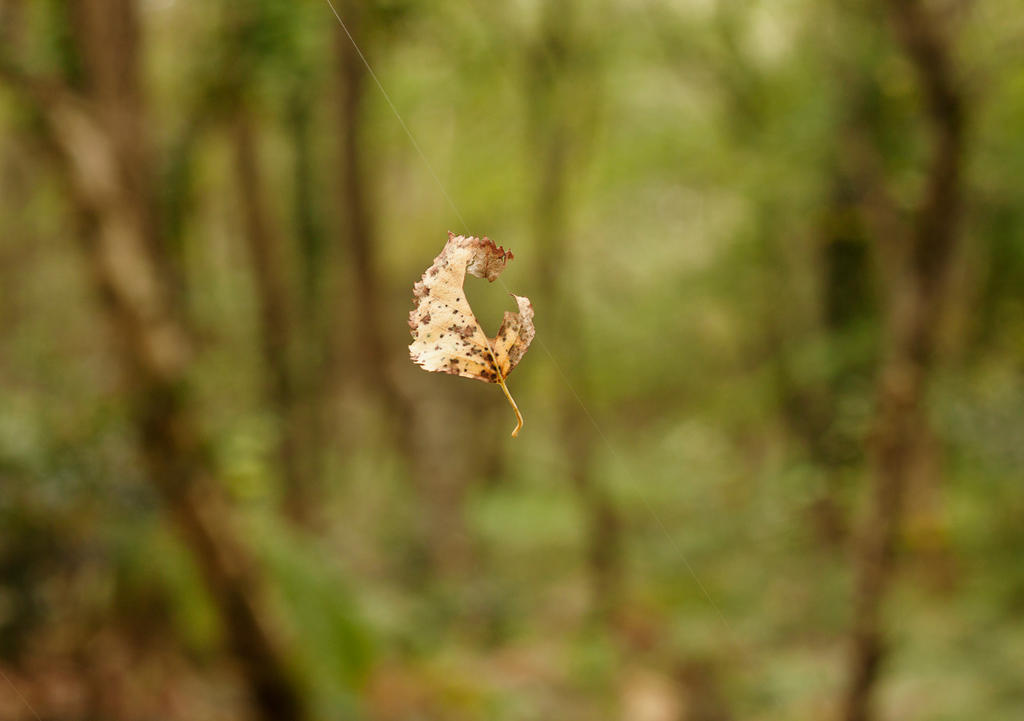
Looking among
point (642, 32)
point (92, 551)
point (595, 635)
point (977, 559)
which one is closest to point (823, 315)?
point (977, 559)

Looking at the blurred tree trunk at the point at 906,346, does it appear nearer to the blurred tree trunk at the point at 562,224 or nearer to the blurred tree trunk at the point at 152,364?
the blurred tree trunk at the point at 152,364

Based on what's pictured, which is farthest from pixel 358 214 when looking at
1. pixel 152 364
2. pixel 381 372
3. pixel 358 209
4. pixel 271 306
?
pixel 152 364

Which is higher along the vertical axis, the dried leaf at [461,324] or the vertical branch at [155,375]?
the vertical branch at [155,375]

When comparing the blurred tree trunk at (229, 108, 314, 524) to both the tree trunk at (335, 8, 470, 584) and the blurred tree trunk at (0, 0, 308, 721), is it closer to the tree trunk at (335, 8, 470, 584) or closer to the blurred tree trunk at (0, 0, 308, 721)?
the tree trunk at (335, 8, 470, 584)

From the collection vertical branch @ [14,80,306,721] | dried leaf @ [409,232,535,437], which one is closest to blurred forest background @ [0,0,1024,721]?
vertical branch @ [14,80,306,721]

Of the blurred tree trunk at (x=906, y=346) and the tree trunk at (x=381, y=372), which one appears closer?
the blurred tree trunk at (x=906, y=346)

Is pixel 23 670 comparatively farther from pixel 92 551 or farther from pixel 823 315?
pixel 823 315

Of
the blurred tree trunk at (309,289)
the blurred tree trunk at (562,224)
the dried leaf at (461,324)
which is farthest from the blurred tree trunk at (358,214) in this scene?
the dried leaf at (461,324)
